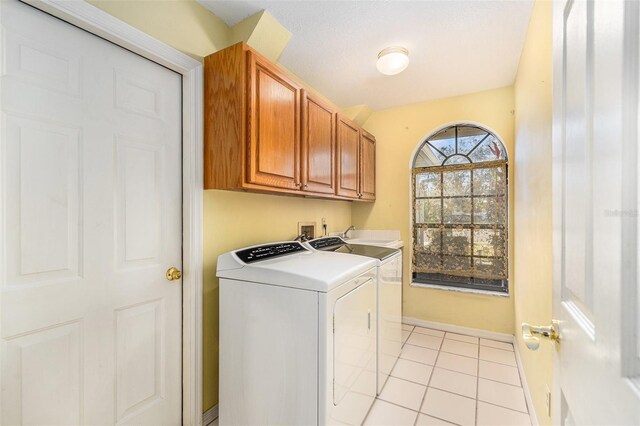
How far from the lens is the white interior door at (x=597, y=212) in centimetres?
39

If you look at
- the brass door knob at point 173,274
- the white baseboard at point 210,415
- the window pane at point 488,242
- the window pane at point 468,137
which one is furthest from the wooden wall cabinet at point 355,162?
the white baseboard at point 210,415

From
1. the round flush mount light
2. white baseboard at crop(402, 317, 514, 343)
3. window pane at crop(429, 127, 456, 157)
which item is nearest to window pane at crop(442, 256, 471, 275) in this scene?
white baseboard at crop(402, 317, 514, 343)

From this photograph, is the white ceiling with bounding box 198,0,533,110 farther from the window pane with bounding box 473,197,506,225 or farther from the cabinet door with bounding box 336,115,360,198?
the window pane with bounding box 473,197,506,225

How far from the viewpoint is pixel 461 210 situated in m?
2.97

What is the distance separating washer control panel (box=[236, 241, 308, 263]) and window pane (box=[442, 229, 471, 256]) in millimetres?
1776

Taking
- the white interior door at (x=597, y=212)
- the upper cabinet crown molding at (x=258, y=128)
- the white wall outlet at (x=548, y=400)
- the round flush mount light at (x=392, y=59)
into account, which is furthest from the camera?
the round flush mount light at (x=392, y=59)

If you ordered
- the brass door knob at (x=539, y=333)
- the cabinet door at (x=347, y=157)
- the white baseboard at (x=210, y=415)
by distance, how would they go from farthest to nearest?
the cabinet door at (x=347, y=157), the white baseboard at (x=210, y=415), the brass door knob at (x=539, y=333)

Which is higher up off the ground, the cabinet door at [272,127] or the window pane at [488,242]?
the cabinet door at [272,127]

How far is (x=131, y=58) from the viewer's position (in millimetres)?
1410

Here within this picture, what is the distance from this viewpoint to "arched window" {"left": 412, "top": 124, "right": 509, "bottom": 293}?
2.82 metres

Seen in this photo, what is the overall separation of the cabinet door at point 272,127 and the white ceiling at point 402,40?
401mm

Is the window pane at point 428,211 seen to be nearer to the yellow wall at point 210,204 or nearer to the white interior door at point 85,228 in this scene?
the yellow wall at point 210,204

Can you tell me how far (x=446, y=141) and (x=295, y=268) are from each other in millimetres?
2479

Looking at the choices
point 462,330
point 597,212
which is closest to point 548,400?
point 597,212
